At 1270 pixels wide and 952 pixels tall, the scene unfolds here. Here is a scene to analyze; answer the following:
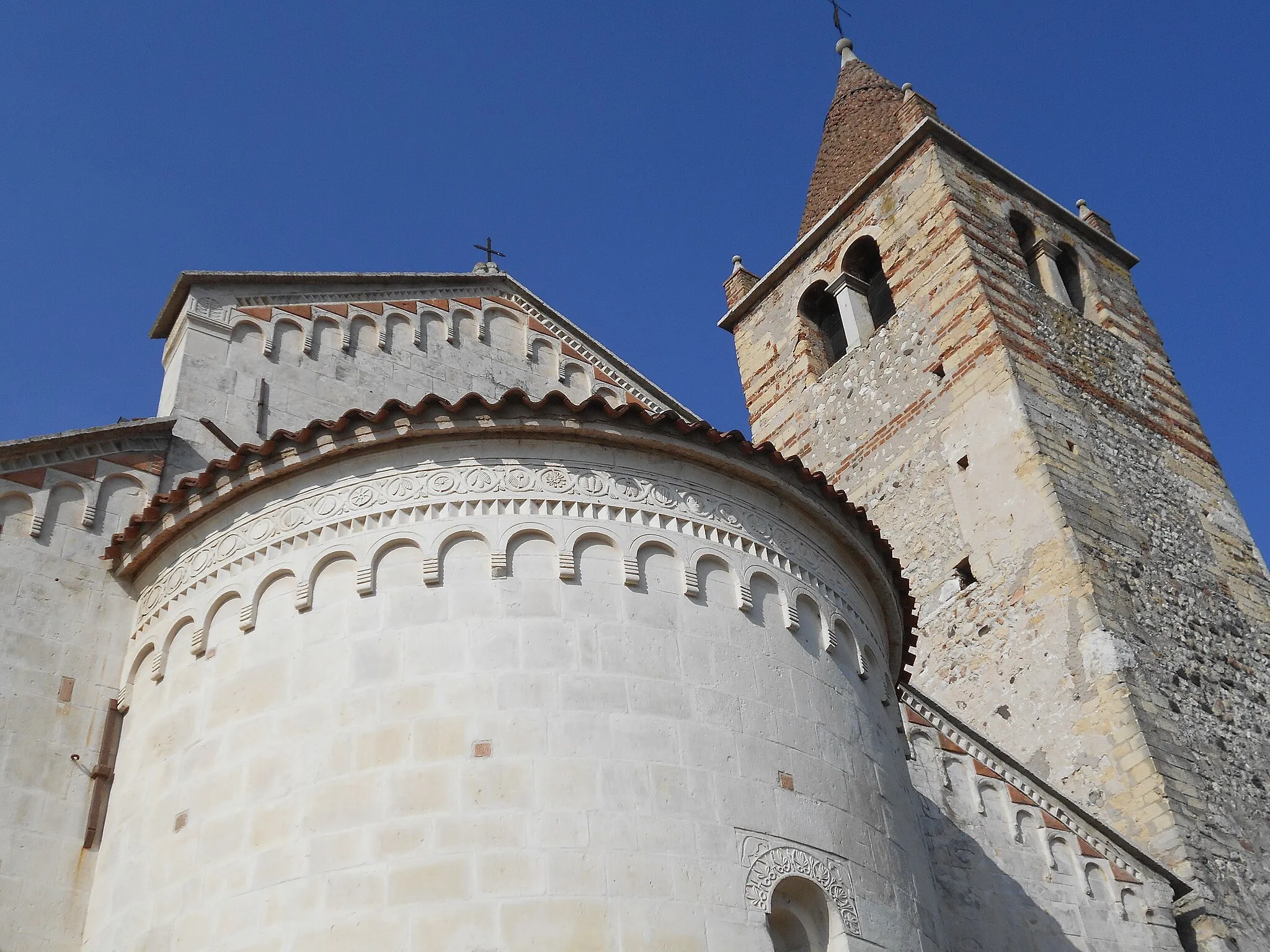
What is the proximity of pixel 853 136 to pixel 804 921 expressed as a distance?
20275 mm

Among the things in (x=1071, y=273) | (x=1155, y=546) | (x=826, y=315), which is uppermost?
(x=826, y=315)

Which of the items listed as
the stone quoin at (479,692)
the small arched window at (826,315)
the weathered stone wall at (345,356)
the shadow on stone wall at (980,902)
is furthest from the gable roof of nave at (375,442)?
the small arched window at (826,315)

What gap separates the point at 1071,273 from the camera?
72.5 ft

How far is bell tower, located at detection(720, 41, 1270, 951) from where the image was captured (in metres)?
14.6

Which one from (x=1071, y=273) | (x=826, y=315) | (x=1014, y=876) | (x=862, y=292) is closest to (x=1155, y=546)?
(x=1071, y=273)

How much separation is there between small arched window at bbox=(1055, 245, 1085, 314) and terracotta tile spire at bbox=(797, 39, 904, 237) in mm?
3448

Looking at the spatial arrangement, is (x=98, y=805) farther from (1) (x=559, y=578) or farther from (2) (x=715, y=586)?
(2) (x=715, y=586)

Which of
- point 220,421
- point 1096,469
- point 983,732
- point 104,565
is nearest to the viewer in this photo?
point 104,565

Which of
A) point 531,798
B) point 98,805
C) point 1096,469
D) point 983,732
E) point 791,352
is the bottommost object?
point 531,798

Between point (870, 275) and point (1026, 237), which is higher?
point (870, 275)

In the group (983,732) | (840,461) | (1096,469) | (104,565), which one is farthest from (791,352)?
(104,565)

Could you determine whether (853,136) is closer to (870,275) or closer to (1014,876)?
(870,275)

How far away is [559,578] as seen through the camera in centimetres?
789

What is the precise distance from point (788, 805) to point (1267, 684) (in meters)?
11.7
